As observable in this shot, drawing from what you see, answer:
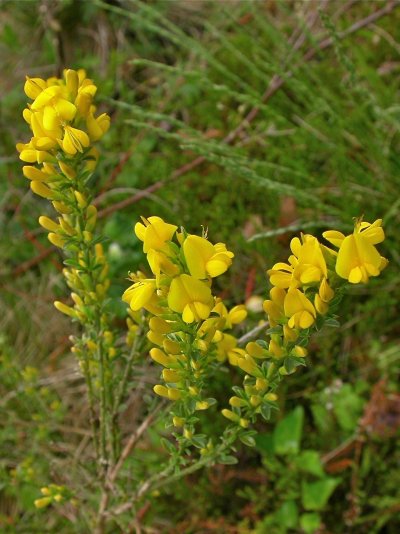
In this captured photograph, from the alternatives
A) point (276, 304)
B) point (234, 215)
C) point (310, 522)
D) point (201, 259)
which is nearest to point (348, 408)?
point (310, 522)

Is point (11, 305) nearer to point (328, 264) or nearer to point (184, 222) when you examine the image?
point (184, 222)

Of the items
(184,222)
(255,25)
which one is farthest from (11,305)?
(255,25)

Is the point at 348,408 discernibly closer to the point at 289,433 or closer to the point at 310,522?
the point at 289,433

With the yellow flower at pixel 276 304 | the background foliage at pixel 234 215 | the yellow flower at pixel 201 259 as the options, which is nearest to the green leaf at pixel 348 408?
the background foliage at pixel 234 215

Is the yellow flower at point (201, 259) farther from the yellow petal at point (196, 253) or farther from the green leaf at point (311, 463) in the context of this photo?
the green leaf at point (311, 463)

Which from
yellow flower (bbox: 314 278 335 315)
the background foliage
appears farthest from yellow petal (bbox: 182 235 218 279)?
the background foliage

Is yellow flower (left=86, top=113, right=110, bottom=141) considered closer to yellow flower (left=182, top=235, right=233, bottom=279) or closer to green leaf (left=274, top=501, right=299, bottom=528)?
yellow flower (left=182, top=235, right=233, bottom=279)
